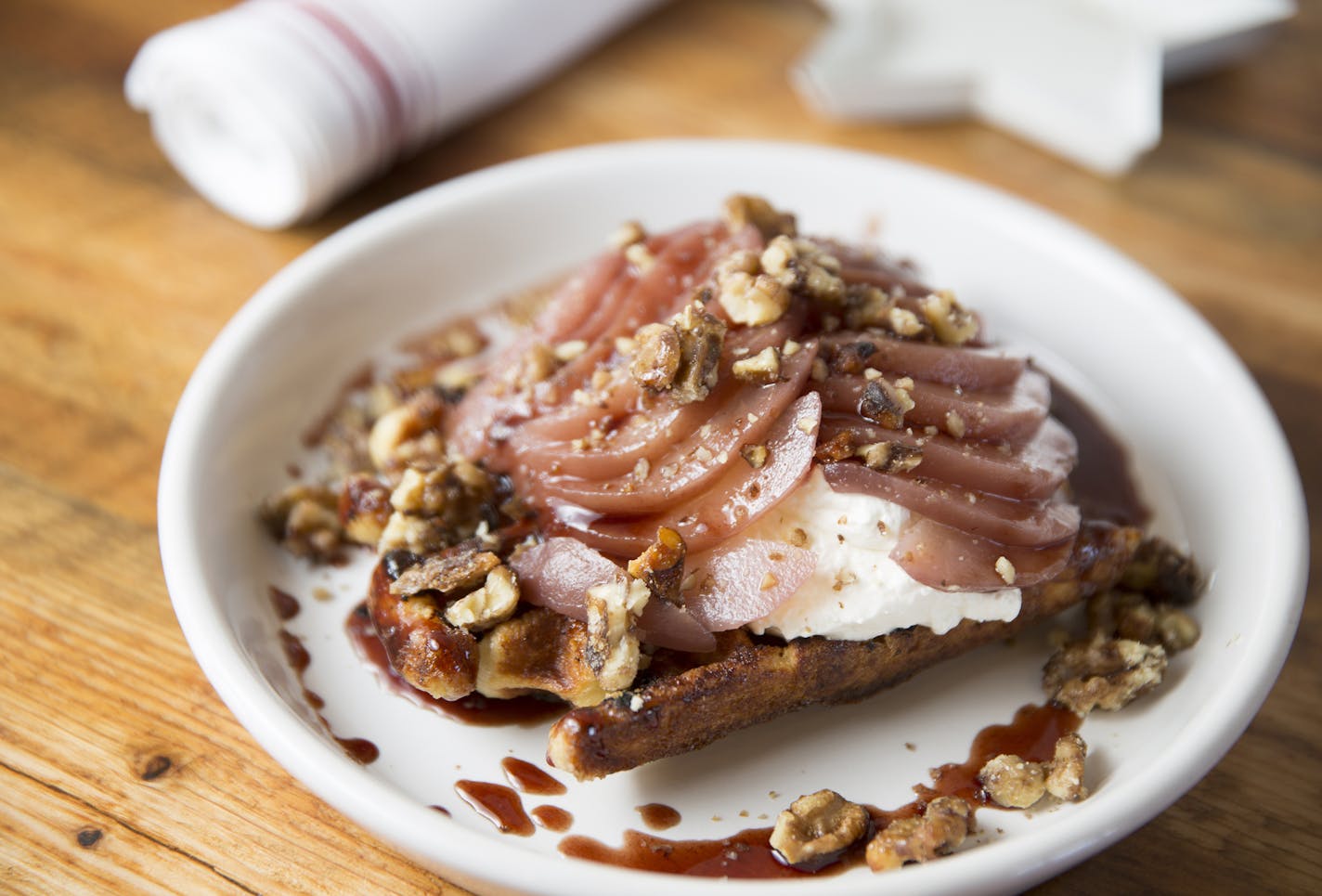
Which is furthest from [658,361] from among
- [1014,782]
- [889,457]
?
[1014,782]

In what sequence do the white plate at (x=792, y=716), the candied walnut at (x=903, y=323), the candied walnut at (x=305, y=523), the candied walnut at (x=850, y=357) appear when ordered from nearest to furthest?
the white plate at (x=792, y=716), the candied walnut at (x=850, y=357), the candied walnut at (x=903, y=323), the candied walnut at (x=305, y=523)

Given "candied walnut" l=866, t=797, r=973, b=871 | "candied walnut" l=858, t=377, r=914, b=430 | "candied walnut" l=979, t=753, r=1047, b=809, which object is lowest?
"candied walnut" l=979, t=753, r=1047, b=809

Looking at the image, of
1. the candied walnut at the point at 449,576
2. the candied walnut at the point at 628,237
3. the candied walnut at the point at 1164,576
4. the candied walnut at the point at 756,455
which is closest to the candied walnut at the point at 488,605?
the candied walnut at the point at 449,576

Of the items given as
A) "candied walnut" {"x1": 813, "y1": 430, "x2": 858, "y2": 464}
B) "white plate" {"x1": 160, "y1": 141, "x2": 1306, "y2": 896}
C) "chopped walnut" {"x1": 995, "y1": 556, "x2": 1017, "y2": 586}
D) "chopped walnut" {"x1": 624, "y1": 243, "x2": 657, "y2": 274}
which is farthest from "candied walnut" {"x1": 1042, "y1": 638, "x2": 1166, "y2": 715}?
"chopped walnut" {"x1": 624, "y1": 243, "x2": 657, "y2": 274}

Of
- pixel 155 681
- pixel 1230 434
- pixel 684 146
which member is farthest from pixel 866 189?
pixel 155 681

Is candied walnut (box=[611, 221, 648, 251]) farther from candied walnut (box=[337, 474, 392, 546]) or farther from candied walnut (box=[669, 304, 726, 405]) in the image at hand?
candied walnut (box=[337, 474, 392, 546])

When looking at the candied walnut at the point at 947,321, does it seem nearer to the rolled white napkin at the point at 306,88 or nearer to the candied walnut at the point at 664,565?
the candied walnut at the point at 664,565
